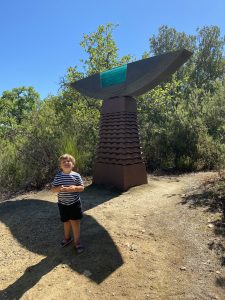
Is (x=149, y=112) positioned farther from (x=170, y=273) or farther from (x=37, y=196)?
(x=170, y=273)

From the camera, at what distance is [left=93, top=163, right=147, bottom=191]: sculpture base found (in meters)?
6.67

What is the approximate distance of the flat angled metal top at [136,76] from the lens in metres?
6.32

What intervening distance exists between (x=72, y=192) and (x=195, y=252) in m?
1.67

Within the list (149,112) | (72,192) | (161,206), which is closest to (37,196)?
(161,206)

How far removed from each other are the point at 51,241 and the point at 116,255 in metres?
1.08

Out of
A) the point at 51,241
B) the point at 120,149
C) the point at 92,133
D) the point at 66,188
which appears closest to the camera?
the point at 66,188

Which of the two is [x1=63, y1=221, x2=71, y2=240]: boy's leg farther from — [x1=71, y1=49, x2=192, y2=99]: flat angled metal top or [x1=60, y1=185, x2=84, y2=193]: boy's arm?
[x1=71, y1=49, x2=192, y2=99]: flat angled metal top

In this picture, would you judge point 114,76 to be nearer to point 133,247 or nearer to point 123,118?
point 123,118

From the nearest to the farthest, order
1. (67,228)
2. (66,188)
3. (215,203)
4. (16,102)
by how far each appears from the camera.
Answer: (66,188) < (67,228) < (215,203) < (16,102)

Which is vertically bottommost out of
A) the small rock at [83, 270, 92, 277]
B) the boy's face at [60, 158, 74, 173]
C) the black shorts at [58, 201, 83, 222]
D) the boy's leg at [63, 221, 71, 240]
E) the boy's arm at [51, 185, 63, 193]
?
the small rock at [83, 270, 92, 277]

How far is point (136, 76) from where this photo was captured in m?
6.75

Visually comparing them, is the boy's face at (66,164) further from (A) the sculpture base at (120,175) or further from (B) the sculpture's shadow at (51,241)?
(A) the sculpture base at (120,175)

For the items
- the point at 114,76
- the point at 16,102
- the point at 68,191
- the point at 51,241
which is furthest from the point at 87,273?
the point at 16,102

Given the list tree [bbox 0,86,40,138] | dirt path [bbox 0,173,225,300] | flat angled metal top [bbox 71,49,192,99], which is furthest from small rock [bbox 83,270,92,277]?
tree [bbox 0,86,40,138]
